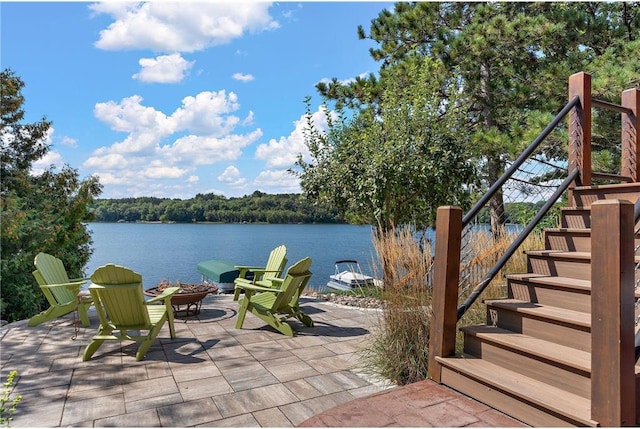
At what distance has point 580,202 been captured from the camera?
3.77m

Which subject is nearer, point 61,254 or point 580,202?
point 580,202

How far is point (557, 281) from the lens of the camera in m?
2.94

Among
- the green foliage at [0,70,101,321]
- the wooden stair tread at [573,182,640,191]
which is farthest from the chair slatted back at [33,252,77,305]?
the wooden stair tread at [573,182,640,191]

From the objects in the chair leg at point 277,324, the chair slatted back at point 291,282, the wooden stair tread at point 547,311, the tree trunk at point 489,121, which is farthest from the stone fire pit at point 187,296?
the tree trunk at point 489,121

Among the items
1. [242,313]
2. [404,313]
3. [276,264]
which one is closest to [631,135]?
[404,313]

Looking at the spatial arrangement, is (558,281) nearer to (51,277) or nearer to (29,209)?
(51,277)

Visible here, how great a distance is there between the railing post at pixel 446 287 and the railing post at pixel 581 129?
185cm

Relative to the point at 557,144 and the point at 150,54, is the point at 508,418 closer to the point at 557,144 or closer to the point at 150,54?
the point at 557,144

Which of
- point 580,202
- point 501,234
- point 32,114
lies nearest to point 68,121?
point 32,114

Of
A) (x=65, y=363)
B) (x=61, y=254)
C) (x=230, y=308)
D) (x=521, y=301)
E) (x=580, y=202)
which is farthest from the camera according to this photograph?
(x=61, y=254)

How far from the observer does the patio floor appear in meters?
2.34

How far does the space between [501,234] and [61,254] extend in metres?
7.54

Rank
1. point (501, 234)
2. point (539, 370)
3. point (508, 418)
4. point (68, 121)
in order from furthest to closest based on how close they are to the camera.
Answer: point (68, 121) < point (501, 234) < point (539, 370) < point (508, 418)

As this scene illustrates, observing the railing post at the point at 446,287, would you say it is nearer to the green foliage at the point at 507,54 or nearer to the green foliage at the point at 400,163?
the green foliage at the point at 400,163
